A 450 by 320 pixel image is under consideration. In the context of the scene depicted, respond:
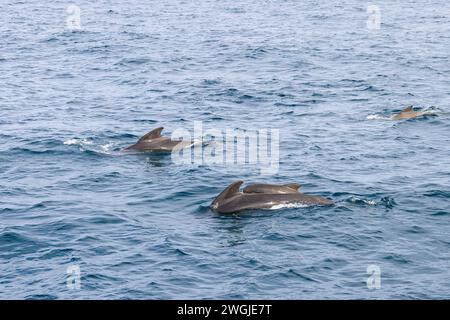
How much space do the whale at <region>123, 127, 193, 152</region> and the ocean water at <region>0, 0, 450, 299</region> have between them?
1.88 feet

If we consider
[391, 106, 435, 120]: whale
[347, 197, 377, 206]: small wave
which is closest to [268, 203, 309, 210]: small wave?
[347, 197, 377, 206]: small wave

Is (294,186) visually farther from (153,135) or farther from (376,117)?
(376,117)

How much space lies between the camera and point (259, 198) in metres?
25.5

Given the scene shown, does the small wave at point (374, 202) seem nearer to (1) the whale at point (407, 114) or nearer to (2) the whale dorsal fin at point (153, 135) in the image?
(2) the whale dorsal fin at point (153, 135)

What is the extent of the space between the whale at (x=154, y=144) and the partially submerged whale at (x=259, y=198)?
6.68m

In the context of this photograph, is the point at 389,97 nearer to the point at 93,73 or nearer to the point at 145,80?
the point at 145,80

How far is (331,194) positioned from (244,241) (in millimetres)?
4961

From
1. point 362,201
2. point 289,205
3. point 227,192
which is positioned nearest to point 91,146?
point 227,192

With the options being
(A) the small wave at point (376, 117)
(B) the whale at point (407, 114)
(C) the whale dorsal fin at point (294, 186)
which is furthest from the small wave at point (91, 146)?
(B) the whale at point (407, 114)

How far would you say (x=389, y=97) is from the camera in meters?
41.8

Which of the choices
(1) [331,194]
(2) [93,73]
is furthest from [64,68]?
(1) [331,194]

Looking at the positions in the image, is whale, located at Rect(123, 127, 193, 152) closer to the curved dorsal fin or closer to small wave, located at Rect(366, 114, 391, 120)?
the curved dorsal fin

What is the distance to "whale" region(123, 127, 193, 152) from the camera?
31688 millimetres

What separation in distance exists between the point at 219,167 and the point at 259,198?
16.5ft
